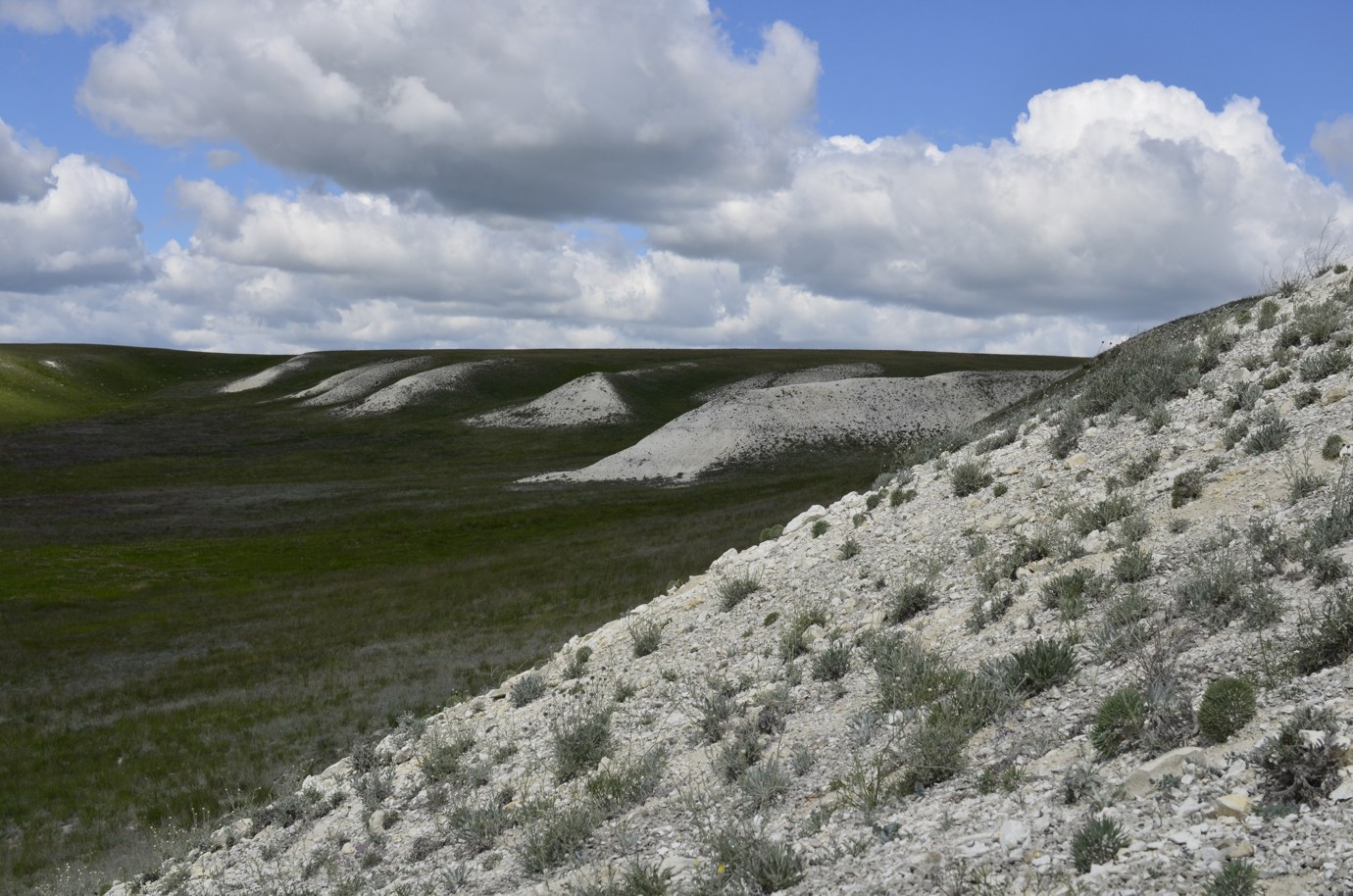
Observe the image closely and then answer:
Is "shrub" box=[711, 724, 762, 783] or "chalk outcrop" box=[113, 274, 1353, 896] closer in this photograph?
"chalk outcrop" box=[113, 274, 1353, 896]

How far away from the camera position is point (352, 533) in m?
48.6

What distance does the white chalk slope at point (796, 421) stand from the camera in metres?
66.2

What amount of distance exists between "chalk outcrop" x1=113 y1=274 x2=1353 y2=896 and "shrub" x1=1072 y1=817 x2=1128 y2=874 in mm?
16

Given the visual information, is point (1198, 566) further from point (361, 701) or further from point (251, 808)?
point (361, 701)

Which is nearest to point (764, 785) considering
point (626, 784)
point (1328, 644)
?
point (626, 784)

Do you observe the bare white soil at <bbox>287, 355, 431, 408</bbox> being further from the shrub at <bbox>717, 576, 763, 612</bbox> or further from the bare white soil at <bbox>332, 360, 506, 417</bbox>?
the shrub at <bbox>717, 576, 763, 612</bbox>

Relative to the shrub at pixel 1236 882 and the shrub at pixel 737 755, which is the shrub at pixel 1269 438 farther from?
the shrub at pixel 1236 882

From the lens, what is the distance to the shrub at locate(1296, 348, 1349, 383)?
13602mm

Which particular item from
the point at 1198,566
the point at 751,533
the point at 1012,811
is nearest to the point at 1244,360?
the point at 1198,566

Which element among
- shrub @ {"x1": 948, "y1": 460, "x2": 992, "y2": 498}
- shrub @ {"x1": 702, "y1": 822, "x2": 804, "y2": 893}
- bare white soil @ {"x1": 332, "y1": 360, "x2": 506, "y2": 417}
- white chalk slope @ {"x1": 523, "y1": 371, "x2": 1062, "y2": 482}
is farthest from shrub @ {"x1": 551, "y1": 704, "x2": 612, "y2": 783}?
bare white soil @ {"x1": 332, "y1": 360, "x2": 506, "y2": 417}

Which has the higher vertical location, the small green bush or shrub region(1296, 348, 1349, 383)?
shrub region(1296, 348, 1349, 383)

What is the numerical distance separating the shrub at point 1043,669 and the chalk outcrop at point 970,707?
25mm

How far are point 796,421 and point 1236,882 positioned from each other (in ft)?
225

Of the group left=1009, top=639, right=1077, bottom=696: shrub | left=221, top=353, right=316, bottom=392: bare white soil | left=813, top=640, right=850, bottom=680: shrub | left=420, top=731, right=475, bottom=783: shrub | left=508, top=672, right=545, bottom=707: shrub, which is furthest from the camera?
left=221, top=353, right=316, bottom=392: bare white soil
